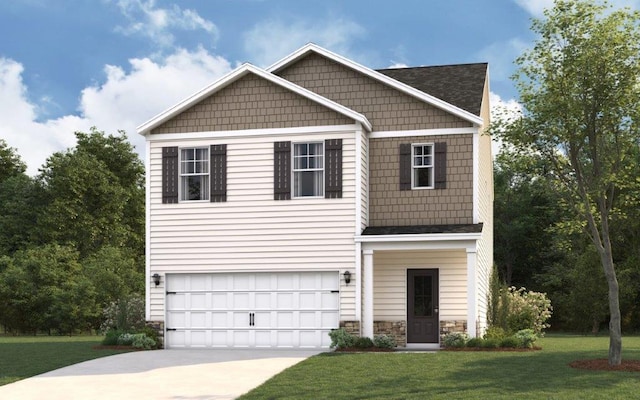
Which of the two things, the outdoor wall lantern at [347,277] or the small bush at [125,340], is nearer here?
the outdoor wall lantern at [347,277]

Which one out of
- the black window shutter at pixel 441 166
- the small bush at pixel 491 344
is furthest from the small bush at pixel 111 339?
the small bush at pixel 491 344

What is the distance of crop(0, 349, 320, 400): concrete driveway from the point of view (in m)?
15.4

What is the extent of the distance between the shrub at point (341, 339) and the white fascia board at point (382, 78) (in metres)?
6.76

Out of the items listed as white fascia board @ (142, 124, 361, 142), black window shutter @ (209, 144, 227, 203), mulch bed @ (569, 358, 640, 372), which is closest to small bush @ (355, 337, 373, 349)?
black window shutter @ (209, 144, 227, 203)

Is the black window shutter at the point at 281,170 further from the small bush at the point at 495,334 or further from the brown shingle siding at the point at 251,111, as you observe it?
the small bush at the point at 495,334

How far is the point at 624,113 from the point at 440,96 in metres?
8.50

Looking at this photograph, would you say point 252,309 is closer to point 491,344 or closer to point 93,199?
point 491,344

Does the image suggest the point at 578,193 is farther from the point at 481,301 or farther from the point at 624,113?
the point at 481,301

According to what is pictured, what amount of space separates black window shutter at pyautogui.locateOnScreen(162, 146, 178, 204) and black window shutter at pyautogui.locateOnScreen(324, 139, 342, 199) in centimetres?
440

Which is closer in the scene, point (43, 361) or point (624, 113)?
point (624, 113)

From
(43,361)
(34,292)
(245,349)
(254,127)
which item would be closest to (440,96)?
(254,127)

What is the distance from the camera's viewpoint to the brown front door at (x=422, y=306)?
80.2 feet

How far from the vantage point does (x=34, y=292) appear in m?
38.6

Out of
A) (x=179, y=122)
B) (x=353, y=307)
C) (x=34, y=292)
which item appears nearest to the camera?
(x=353, y=307)
